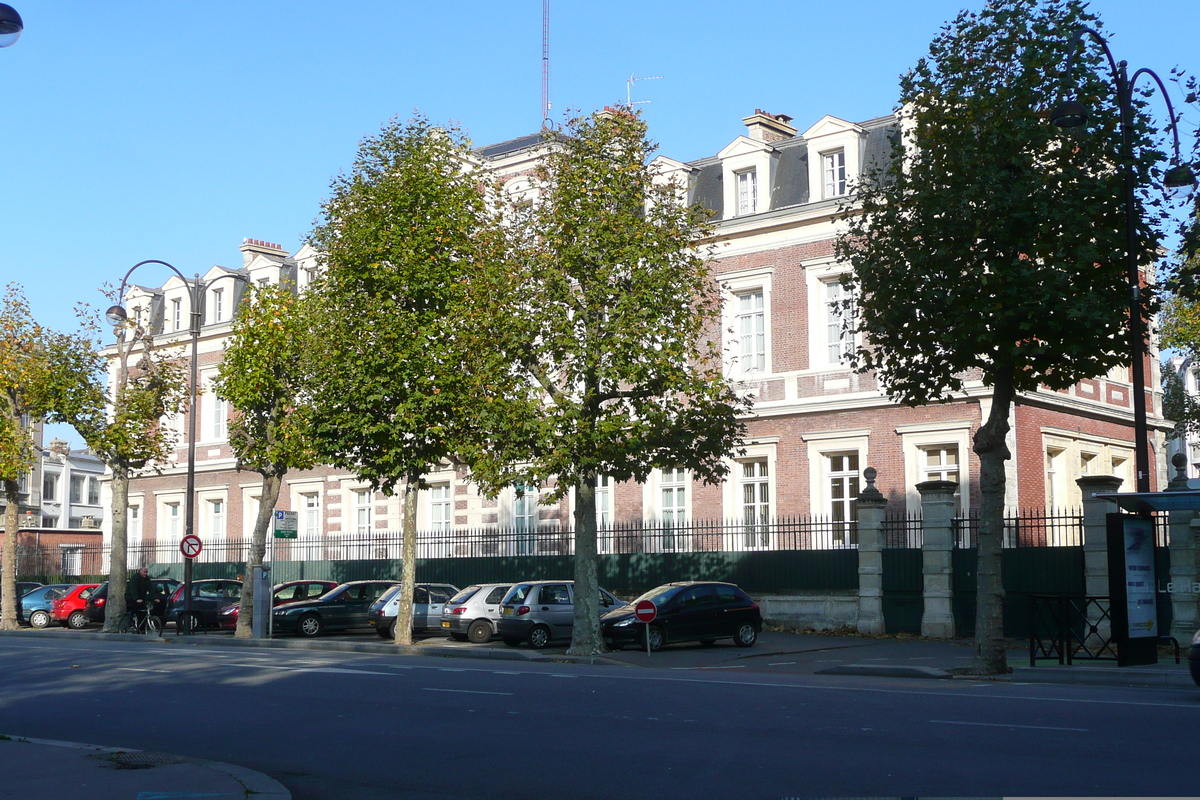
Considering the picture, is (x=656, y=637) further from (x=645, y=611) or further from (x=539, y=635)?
(x=539, y=635)

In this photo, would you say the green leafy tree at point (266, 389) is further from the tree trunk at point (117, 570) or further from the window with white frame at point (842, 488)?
the window with white frame at point (842, 488)

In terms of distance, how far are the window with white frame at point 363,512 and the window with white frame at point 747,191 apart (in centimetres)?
1683

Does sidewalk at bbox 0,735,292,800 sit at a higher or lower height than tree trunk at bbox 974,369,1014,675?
lower

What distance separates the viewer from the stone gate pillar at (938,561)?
27172mm

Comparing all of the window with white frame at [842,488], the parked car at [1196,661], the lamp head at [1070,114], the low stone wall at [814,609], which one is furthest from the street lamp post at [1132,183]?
the window with white frame at [842,488]

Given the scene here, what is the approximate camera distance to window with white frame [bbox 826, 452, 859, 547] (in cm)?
3306

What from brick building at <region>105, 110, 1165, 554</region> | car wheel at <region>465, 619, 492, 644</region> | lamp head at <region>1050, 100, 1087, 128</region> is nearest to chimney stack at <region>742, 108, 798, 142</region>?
brick building at <region>105, 110, 1165, 554</region>

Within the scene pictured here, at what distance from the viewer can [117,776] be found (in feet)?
30.3

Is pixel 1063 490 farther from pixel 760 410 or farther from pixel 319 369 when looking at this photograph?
pixel 319 369

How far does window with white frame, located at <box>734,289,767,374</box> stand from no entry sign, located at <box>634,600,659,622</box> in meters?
12.7

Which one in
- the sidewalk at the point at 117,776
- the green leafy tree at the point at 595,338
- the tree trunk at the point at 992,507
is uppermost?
the green leafy tree at the point at 595,338

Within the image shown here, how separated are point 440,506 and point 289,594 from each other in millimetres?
9545

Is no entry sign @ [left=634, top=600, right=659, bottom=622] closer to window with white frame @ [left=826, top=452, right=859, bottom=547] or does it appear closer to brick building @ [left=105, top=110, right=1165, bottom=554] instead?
brick building @ [left=105, top=110, right=1165, bottom=554]

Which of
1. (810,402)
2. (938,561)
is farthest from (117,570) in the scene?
(938,561)
